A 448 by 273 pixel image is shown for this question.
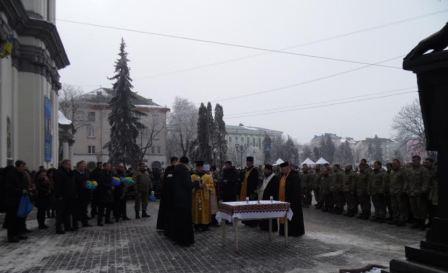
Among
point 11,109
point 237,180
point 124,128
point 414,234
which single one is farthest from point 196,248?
point 124,128

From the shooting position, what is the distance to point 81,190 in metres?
13.8

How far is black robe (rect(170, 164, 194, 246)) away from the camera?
A: 10.7m

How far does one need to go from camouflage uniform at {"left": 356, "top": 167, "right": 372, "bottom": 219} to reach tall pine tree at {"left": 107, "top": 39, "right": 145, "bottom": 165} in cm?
2927

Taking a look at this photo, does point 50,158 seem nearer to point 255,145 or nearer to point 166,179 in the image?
point 166,179

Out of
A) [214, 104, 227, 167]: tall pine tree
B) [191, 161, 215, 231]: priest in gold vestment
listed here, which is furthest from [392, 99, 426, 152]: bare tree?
[191, 161, 215, 231]: priest in gold vestment

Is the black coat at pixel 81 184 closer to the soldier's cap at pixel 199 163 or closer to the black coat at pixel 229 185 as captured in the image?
the soldier's cap at pixel 199 163

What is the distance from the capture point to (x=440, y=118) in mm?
5496

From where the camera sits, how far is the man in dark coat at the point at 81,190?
13602 millimetres

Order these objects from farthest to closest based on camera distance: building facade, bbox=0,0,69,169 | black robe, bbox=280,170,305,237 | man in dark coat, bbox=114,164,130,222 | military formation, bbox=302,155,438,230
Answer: building facade, bbox=0,0,69,169, man in dark coat, bbox=114,164,130,222, military formation, bbox=302,155,438,230, black robe, bbox=280,170,305,237

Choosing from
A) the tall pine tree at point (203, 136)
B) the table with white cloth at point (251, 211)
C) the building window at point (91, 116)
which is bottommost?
the table with white cloth at point (251, 211)

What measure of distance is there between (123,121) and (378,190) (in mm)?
31264

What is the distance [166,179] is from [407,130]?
51.0 metres

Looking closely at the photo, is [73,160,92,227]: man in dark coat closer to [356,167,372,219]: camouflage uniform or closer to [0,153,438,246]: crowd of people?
[0,153,438,246]: crowd of people

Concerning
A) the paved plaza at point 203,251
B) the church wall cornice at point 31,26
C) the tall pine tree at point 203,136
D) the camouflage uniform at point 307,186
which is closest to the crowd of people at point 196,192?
the paved plaza at point 203,251
